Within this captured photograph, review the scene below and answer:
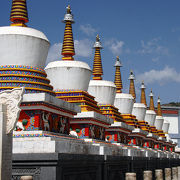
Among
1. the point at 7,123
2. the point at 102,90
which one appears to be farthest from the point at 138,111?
the point at 7,123

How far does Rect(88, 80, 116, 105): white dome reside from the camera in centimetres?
2522

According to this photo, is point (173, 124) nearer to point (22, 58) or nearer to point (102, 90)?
point (102, 90)

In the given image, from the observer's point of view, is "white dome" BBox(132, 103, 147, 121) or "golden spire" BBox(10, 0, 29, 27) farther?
"white dome" BBox(132, 103, 147, 121)

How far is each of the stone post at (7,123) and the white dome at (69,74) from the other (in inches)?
411

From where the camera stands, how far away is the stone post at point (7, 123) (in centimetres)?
983

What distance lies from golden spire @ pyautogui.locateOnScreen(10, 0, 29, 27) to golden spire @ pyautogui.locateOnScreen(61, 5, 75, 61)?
15.4ft

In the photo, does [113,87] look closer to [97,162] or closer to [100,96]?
[100,96]

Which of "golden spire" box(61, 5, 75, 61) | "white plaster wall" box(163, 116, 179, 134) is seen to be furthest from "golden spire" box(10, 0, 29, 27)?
"white plaster wall" box(163, 116, 179, 134)

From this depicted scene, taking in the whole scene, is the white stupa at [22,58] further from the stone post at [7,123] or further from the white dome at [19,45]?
the stone post at [7,123]

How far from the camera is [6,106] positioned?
33.6 ft

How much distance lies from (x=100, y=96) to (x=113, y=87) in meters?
1.06

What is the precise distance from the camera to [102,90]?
25.2 metres

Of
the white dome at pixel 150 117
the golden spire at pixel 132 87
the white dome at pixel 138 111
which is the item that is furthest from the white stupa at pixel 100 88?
the white dome at pixel 150 117

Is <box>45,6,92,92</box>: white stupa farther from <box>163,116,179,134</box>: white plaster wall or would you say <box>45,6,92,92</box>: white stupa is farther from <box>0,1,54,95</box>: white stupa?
<box>163,116,179,134</box>: white plaster wall
